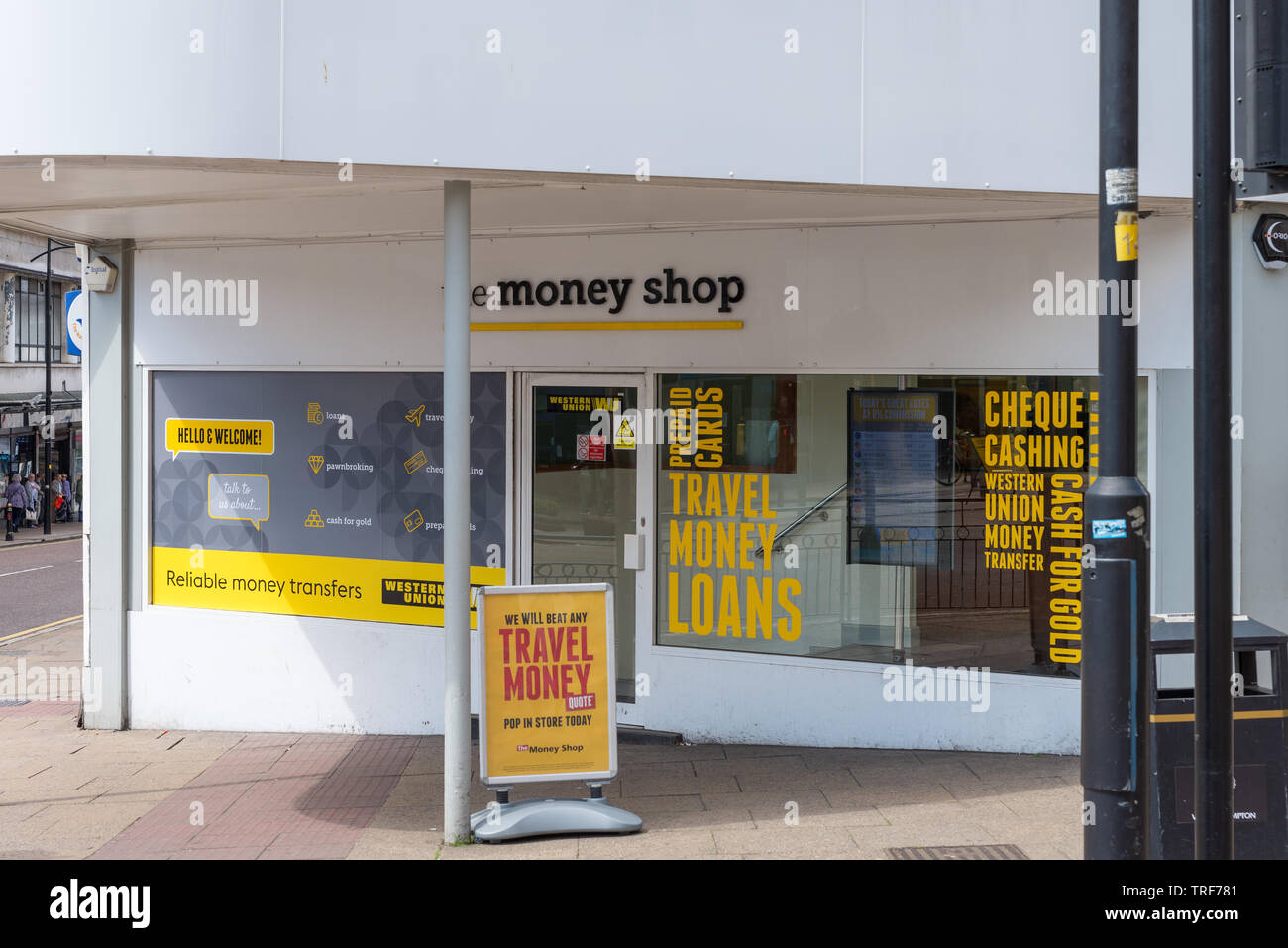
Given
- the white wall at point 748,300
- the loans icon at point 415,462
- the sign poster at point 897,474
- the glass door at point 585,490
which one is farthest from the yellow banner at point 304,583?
the sign poster at point 897,474

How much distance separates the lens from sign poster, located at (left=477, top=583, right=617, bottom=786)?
644 cm

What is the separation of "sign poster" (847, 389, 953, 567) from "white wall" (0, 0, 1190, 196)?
184 centimetres

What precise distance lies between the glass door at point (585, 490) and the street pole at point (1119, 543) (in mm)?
4448

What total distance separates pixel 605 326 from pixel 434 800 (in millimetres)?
3260

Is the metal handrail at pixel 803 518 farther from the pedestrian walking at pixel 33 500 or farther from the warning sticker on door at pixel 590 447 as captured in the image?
the pedestrian walking at pixel 33 500

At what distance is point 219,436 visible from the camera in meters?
9.24

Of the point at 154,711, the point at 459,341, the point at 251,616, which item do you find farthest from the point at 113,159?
the point at 154,711

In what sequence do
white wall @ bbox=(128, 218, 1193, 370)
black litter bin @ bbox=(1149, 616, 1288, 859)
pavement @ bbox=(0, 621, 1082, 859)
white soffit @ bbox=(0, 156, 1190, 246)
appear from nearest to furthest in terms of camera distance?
black litter bin @ bbox=(1149, 616, 1288, 859), white soffit @ bbox=(0, 156, 1190, 246), pavement @ bbox=(0, 621, 1082, 859), white wall @ bbox=(128, 218, 1193, 370)

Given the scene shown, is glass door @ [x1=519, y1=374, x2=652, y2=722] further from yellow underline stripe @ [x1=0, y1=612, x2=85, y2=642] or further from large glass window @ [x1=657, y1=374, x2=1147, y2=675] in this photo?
yellow underline stripe @ [x1=0, y1=612, x2=85, y2=642]

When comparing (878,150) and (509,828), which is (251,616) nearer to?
(509,828)

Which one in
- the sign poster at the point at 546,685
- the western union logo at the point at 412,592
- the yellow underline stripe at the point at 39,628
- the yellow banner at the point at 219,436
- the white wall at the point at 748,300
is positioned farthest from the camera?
the yellow underline stripe at the point at 39,628

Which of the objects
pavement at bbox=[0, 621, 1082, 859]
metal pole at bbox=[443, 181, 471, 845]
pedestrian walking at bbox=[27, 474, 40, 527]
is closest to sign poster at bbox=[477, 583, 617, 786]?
metal pole at bbox=[443, 181, 471, 845]

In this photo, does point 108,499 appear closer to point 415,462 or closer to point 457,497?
point 415,462

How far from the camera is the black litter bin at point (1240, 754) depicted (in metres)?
4.75
